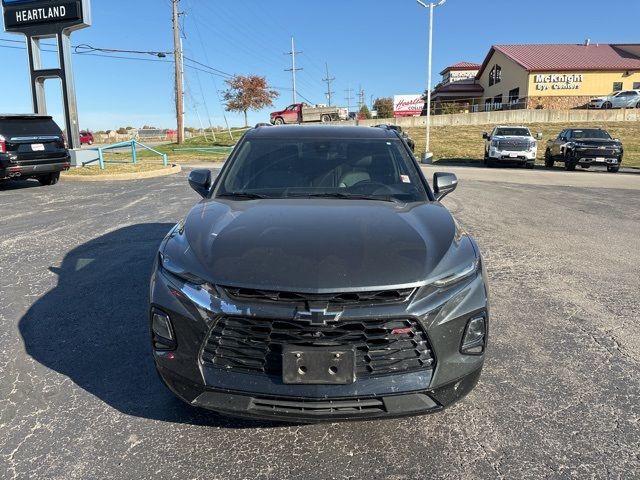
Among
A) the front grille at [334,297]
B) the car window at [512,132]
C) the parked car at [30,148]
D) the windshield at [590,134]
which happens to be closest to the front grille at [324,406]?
the front grille at [334,297]

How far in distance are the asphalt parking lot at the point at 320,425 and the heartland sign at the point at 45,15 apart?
43.6 feet

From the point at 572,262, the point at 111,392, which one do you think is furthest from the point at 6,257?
the point at 572,262

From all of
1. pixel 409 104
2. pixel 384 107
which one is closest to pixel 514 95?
pixel 409 104

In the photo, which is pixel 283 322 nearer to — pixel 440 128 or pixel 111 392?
pixel 111 392

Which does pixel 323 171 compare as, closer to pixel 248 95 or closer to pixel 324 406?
pixel 324 406

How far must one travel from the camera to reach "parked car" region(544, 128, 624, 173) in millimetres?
18894

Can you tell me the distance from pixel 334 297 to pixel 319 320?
4.9 inches

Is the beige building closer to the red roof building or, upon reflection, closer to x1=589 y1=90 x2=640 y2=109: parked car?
the red roof building

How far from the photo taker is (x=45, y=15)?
54.9 feet

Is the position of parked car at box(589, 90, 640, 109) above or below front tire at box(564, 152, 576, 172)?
above

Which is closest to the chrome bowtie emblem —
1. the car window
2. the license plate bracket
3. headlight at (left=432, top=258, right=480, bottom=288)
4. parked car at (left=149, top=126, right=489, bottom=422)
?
parked car at (left=149, top=126, right=489, bottom=422)

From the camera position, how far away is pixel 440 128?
135 feet

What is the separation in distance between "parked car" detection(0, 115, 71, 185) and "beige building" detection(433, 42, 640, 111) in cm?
4062

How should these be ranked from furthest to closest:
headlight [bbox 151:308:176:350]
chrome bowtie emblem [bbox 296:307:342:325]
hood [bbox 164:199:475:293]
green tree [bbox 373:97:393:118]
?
1. green tree [bbox 373:97:393:118]
2. headlight [bbox 151:308:176:350]
3. hood [bbox 164:199:475:293]
4. chrome bowtie emblem [bbox 296:307:342:325]
